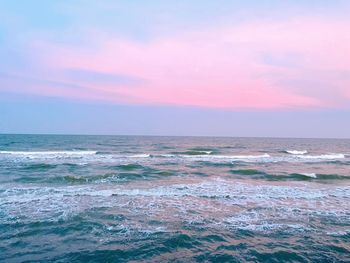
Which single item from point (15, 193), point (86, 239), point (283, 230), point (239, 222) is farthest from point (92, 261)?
point (15, 193)

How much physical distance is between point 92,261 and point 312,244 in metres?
5.83

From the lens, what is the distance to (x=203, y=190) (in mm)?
15195

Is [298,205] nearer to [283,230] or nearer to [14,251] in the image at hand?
[283,230]

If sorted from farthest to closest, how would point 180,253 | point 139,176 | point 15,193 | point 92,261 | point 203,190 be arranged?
point 139,176, point 203,190, point 15,193, point 180,253, point 92,261

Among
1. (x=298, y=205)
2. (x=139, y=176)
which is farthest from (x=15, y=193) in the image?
(x=298, y=205)

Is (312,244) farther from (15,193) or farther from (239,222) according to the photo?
(15,193)

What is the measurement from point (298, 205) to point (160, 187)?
283 inches

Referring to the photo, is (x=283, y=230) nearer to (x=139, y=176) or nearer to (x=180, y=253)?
(x=180, y=253)

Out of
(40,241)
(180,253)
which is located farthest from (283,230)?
(40,241)

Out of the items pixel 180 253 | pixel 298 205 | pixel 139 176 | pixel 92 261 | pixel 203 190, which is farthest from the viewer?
pixel 139 176

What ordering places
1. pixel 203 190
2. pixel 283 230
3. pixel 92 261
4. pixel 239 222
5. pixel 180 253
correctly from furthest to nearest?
pixel 203 190
pixel 239 222
pixel 283 230
pixel 180 253
pixel 92 261

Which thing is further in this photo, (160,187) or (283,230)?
(160,187)

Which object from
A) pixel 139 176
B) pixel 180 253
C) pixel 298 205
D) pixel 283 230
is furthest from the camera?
pixel 139 176

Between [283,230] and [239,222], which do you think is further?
[239,222]
